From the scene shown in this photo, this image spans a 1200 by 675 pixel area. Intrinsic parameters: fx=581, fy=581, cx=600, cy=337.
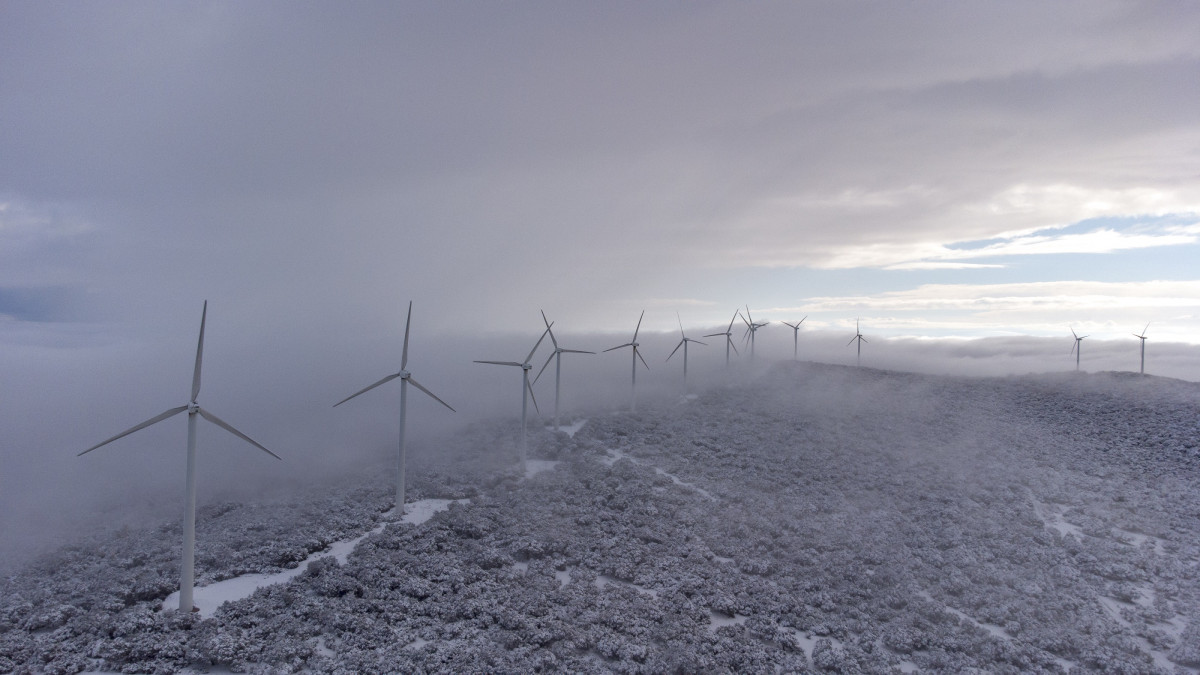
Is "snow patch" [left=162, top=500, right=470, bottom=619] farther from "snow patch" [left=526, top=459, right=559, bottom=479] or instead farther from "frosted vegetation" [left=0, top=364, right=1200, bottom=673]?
"snow patch" [left=526, top=459, right=559, bottom=479]

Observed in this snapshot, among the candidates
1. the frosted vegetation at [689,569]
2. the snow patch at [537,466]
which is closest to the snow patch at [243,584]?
the frosted vegetation at [689,569]

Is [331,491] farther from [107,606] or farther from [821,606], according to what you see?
[821,606]

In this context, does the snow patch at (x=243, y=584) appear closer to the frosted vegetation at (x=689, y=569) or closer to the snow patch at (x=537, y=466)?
the frosted vegetation at (x=689, y=569)

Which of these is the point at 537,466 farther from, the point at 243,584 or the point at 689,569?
the point at 243,584

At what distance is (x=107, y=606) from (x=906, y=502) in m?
64.0

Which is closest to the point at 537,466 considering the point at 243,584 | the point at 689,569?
the point at 689,569

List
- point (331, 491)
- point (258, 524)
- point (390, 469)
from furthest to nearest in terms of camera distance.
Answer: point (390, 469) → point (331, 491) → point (258, 524)

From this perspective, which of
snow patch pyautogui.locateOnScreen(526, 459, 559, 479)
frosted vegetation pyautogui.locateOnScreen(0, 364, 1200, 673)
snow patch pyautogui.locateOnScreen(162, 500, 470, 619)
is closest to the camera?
frosted vegetation pyautogui.locateOnScreen(0, 364, 1200, 673)

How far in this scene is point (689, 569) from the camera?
1720 inches

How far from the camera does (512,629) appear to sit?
1416 inches

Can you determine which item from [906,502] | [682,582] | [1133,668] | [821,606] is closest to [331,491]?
[682,582]

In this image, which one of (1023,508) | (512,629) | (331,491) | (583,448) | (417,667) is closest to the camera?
(417,667)

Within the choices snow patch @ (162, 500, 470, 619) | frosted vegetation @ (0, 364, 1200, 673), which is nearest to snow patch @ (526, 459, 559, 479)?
frosted vegetation @ (0, 364, 1200, 673)

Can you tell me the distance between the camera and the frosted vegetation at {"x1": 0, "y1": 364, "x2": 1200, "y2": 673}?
33406 millimetres
